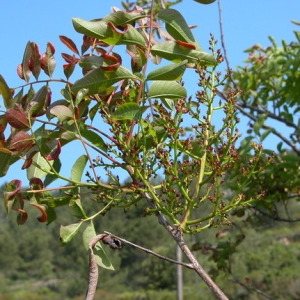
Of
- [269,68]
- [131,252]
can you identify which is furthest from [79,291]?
[269,68]

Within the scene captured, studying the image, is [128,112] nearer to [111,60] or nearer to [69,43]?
[111,60]

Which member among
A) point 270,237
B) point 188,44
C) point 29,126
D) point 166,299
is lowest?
point 29,126

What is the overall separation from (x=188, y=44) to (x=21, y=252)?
60.4 m

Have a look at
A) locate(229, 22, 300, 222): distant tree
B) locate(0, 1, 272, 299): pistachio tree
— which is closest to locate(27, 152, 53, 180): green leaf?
locate(0, 1, 272, 299): pistachio tree

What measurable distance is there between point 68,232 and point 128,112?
0.26 metres

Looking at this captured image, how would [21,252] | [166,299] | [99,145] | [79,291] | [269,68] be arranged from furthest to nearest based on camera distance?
[21,252] → [79,291] → [166,299] → [269,68] → [99,145]

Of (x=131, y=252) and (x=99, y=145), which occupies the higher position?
(x=131, y=252)

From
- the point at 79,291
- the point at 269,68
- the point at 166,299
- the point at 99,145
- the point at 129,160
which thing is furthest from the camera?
the point at 79,291

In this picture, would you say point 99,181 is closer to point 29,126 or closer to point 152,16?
point 29,126

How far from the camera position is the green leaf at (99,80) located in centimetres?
121

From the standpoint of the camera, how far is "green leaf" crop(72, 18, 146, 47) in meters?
1.22

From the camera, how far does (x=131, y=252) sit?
159ft

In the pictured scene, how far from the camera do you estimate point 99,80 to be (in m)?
1.22

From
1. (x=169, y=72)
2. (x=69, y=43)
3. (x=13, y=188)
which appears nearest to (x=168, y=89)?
(x=169, y=72)
